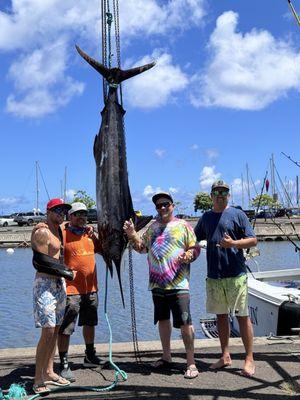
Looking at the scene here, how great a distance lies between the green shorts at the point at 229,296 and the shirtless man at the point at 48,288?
1336 millimetres

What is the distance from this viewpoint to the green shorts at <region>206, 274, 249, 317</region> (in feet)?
15.0

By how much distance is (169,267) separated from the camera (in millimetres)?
4562

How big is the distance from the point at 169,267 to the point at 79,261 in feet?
2.66

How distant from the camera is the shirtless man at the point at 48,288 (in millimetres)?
4078

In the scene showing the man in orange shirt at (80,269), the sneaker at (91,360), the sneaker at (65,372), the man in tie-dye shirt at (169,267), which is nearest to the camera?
the sneaker at (65,372)

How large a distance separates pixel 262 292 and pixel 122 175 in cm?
439

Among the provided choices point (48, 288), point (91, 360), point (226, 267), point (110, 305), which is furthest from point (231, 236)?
point (110, 305)

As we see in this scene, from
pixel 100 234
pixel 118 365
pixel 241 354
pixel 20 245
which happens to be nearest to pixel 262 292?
pixel 241 354

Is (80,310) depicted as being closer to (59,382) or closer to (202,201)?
(59,382)

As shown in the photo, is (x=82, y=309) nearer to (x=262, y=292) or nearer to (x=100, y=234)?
(x=100, y=234)

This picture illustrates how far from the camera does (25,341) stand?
32.9 ft

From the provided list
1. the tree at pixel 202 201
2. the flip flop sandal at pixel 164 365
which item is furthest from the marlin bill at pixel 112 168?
the tree at pixel 202 201

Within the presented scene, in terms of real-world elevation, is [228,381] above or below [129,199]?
below

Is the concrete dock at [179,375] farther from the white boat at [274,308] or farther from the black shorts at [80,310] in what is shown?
the white boat at [274,308]
